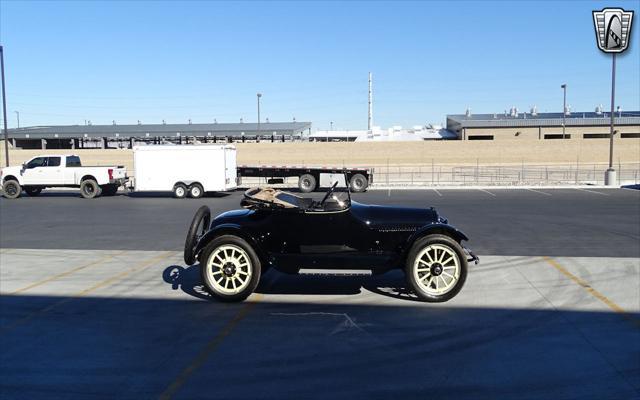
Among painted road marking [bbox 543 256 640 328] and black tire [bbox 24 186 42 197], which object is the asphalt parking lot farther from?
black tire [bbox 24 186 42 197]

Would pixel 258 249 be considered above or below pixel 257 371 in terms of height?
above

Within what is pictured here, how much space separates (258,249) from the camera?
7551 millimetres

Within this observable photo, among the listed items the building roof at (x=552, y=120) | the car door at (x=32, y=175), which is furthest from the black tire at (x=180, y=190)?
the building roof at (x=552, y=120)

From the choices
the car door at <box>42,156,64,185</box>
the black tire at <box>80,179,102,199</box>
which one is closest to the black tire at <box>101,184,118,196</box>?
the black tire at <box>80,179,102,199</box>

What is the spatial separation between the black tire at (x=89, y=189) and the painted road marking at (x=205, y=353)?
2142 cm

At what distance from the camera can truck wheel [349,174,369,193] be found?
103 feet

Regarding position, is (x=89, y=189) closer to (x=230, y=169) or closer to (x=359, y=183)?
(x=230, y=169)

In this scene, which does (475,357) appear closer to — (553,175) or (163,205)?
(163,205)

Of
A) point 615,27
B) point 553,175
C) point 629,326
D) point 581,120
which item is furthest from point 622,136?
point 629,326

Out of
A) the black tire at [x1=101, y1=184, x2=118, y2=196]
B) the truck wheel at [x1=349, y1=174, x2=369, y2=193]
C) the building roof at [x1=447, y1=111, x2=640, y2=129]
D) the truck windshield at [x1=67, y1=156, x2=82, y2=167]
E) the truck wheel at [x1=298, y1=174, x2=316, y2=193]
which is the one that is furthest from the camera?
the building roof at [x1=447, y1=111, x2=640, y2=129]

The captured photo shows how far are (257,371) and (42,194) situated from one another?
2812 cm

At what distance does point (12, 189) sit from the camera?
27031mm

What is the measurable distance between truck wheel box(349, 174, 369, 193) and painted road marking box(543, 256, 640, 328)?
21241 mm

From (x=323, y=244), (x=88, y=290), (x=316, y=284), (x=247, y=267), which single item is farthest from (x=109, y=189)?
(x=323, y=244)
